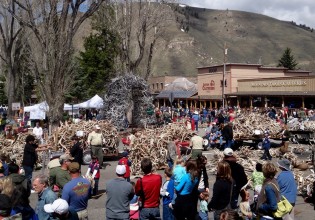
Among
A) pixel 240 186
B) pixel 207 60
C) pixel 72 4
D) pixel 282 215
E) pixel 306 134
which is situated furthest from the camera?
pixel 207 60

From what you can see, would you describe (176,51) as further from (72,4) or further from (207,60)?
(72,4)

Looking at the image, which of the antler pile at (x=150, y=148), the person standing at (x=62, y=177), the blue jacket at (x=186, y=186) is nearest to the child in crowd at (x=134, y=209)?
the blue jacket at (x=186, y=186)

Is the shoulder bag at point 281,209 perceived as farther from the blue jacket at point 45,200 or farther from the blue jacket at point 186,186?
the blue jacket at point 45,200

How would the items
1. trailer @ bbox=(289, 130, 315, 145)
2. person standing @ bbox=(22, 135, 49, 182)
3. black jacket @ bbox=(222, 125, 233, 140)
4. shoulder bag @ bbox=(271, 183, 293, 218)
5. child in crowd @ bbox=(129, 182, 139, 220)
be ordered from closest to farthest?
shoulder bag @ bbox=(271, 183, 293, 218) → child in crowd @ bbox=(129, 182, 139, 220) → person standing @ bbox=(22, 135, 49, 182) → black jacket @ bbox=(222, 125, 233, 140) → trailer @ bbox=(289, 130, 315, 145)

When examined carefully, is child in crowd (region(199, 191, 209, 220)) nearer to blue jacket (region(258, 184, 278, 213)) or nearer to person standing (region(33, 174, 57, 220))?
blue jacket (region(258, 184, 278, 213))

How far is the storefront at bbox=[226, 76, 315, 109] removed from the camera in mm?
41719

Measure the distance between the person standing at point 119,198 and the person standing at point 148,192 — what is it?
534 millimetres

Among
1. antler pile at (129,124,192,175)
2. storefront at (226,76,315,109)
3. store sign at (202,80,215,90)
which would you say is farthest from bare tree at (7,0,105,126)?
store sign at (202,80,215,90)

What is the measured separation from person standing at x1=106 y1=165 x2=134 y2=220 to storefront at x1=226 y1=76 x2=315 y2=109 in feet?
116

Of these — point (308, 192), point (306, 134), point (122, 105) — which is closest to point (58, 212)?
point (308, 192)

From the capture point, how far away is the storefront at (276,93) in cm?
4172

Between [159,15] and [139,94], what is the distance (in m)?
8.21

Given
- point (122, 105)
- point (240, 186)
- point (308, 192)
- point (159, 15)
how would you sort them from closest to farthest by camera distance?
point (240, 186) < point (308, 192) < point (122, 105) < point (159, 15)

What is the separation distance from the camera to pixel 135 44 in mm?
36688
